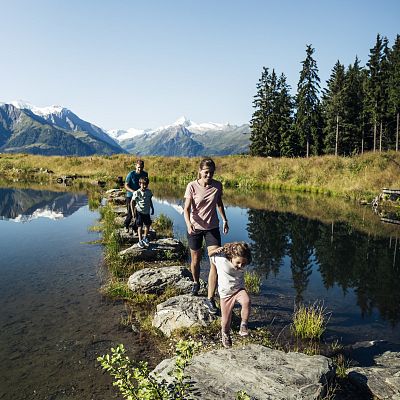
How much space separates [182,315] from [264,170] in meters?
37.6

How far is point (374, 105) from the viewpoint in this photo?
61062mm

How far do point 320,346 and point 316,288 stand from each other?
141 inches

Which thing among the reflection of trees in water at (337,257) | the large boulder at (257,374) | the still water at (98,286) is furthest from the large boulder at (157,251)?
the large boulder at (257,374)

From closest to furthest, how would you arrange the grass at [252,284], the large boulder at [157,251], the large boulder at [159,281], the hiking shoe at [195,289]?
the hiking shoe at [195,289] → the large boulder at [159,281] → the grass at [252,284] → the large boulder at [157,251]

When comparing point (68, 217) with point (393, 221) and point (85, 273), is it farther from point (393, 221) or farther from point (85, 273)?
point (393, 221)

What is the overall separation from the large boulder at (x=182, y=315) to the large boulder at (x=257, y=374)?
1561mm

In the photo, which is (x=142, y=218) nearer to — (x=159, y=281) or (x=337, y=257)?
(x=159, y=281)

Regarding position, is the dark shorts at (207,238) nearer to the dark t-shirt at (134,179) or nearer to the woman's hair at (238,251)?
the woman's hair at (238,251)

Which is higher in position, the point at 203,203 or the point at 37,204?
the point at 203,203

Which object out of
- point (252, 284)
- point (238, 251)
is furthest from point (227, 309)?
point (252, 284)

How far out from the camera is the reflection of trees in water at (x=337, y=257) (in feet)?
32.0

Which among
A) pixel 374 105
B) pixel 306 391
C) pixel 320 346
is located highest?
pixel 374 105

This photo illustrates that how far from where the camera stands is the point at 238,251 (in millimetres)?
5410

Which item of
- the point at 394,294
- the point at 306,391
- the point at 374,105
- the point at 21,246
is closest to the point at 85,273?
the point at 21,246
